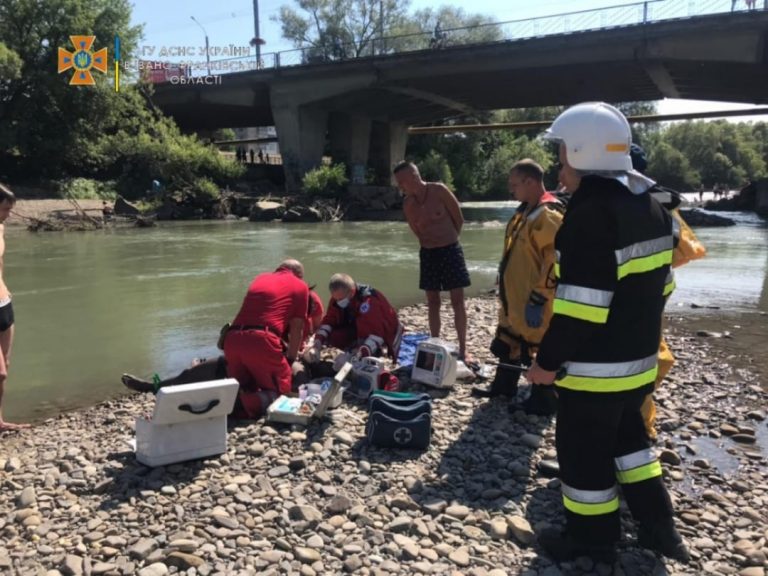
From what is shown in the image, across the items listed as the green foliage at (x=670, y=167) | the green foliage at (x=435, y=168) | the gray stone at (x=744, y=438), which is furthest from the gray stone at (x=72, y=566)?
the green foliage at (x=670, y=167)

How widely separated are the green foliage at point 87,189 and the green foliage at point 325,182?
10.3 m

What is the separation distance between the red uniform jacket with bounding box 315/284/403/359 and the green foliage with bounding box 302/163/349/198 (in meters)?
29.7

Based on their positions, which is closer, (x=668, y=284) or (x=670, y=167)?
(x=668, y=284)

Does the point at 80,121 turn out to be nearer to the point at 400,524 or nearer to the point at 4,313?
the point at 4,313

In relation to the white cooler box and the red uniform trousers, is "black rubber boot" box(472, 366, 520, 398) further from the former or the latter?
the white cooler box

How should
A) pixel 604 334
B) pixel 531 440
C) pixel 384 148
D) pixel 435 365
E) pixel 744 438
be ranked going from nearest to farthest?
pixel 604 334 → pixel 531 440 → pixel 744 438 → pixel 435 365 → pixel 384 148

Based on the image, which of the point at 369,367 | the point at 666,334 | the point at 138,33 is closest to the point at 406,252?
the point at 666,334

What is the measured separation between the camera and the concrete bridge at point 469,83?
2594 cm

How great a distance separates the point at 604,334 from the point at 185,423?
8.30 ft

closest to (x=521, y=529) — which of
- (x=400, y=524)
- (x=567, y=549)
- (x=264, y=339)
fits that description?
(x=567, y=549)

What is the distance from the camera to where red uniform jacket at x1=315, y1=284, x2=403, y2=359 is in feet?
18.5

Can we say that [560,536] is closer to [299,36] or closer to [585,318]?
[585,318]

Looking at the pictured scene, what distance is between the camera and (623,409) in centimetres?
287

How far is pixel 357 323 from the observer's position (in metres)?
5.68
